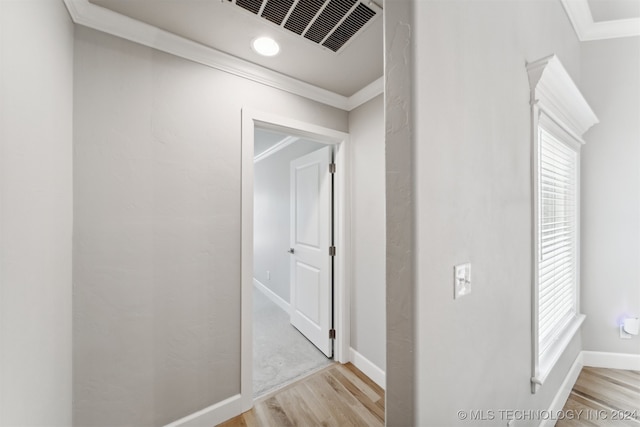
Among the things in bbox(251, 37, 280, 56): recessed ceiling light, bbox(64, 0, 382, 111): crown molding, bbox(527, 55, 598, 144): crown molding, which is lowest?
bbox(527, 55, 598, 144): crown molding

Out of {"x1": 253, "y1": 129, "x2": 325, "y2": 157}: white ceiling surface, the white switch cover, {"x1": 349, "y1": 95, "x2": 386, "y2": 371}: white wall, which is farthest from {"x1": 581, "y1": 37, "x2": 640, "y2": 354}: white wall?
{"x1": 253, "y1": 129, "x2": 325, "y2": 157}: white ceiling surface

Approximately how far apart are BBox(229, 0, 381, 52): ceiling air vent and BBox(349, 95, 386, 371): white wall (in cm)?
71

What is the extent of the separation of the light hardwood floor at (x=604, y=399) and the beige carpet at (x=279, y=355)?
1747mm

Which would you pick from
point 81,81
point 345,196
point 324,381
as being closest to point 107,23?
point 81,81

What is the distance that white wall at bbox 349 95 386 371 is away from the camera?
210 cm

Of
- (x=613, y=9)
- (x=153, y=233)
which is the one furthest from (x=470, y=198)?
(x=613, y=9)

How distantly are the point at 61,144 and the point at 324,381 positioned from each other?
2.23 metres

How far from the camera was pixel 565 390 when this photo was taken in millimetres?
1882

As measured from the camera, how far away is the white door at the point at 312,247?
2541mm

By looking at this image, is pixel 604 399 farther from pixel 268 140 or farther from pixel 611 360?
pixel 268 140

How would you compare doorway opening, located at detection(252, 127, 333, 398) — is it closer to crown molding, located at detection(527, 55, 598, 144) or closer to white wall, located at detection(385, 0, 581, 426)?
white wall, located at detection(385, 0, 581, 426)

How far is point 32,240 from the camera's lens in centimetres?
89

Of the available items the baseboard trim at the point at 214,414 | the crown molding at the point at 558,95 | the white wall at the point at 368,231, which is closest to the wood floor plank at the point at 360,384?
the white wall at the point at 368,231

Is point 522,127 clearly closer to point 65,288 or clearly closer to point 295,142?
point 65,288
